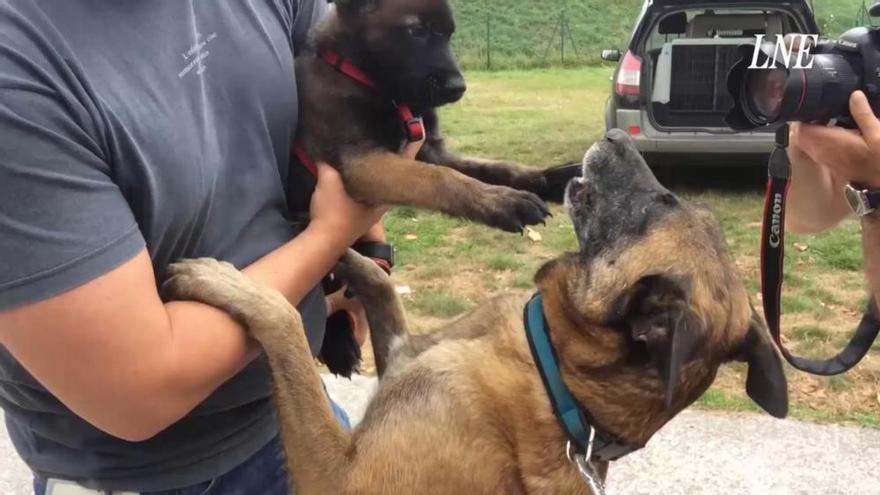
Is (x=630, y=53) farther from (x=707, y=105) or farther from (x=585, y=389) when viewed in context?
Answer: (x=585, y=389)

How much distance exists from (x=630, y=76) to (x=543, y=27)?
2074cm

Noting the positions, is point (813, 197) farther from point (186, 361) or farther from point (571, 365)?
point (186, 361)

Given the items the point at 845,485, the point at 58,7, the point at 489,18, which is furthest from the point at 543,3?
the point at 58,7

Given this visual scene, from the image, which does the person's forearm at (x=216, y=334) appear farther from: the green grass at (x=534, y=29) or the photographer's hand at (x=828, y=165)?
the green grass at (x=534, y=29)

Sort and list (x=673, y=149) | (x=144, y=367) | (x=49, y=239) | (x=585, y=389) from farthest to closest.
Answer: (x=673, y=149) < (x=585, y=389) < (x=144, y=367) < (x=49, y=239)

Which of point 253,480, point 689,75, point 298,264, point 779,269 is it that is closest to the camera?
point 298,264

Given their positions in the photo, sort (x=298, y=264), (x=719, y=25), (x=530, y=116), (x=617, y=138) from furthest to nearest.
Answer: (x=530, y=116), (x=719, y=25), (x=617, y=138), (x=298, y=264)

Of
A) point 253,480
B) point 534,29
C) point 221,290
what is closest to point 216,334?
point 221,290

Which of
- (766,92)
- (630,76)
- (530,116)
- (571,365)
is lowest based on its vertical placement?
(530,116)

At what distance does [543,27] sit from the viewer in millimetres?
28297

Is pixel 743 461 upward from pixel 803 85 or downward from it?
downward

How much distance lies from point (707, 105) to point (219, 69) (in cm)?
803

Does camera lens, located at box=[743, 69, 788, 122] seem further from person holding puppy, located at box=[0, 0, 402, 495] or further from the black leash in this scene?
person holding puppy, located at box=[0, 0, 402, 495]

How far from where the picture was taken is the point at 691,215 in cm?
231
